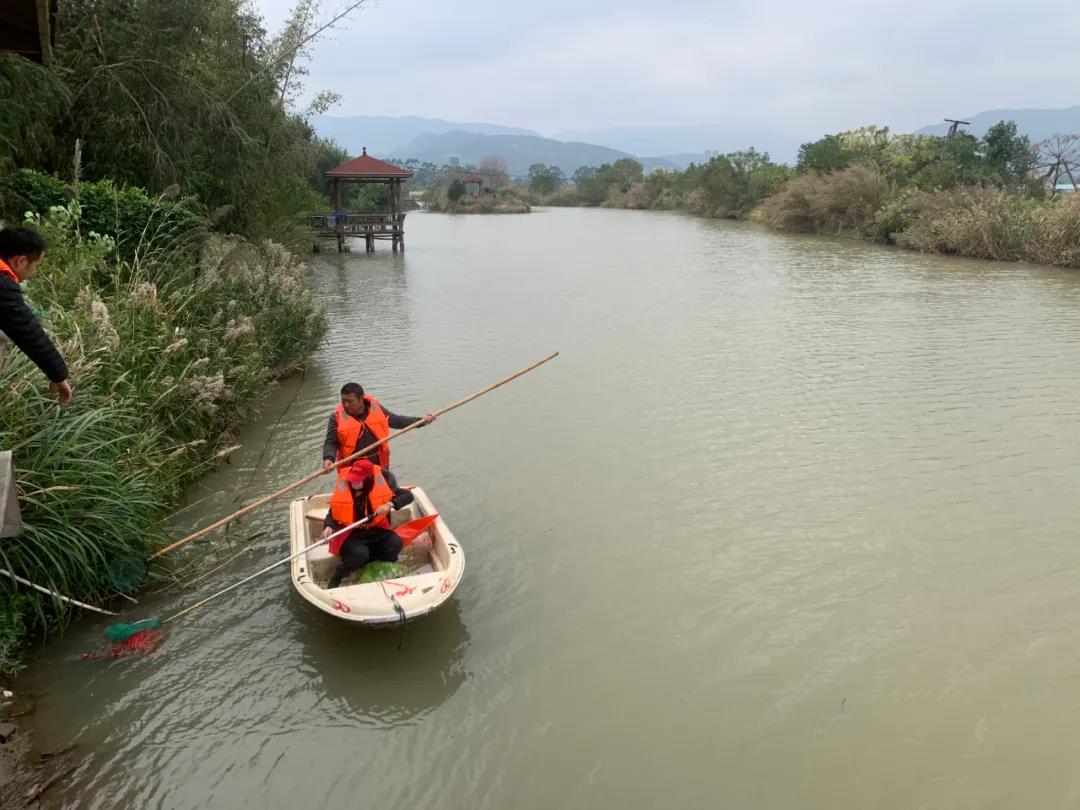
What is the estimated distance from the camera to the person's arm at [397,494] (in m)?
5.41

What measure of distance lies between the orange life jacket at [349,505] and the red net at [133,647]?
3.68 feet

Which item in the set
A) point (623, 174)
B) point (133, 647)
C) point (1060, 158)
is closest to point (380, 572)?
point (133, 647)

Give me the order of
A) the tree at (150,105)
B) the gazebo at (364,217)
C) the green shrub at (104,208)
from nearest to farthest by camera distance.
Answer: the green shrub at (104,208) < the tree at (150,105) < the gazebo at (364,217)

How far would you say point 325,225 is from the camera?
25.7 metres

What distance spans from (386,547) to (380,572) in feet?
0.65

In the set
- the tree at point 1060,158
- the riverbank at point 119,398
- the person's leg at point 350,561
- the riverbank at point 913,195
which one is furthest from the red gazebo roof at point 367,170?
the tree at point 1060,158

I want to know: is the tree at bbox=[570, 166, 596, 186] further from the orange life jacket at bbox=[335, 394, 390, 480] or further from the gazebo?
the orange life jacket at bbox=[335, 394, 390, 480]

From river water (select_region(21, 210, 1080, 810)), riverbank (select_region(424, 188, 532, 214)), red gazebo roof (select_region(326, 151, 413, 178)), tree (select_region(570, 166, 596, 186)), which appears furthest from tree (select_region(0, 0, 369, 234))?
tree (select_region(570, 166, 596, 186))

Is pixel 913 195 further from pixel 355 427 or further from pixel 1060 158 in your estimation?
pixel 355 427

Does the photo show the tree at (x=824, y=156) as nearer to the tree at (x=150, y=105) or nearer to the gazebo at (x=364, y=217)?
the gazebo at (x=364, y=217)

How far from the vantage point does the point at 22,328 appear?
11.5ft

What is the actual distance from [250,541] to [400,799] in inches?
107

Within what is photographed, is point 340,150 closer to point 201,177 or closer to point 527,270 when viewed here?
point 527,270

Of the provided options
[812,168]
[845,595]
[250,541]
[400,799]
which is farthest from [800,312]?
[812,168]
